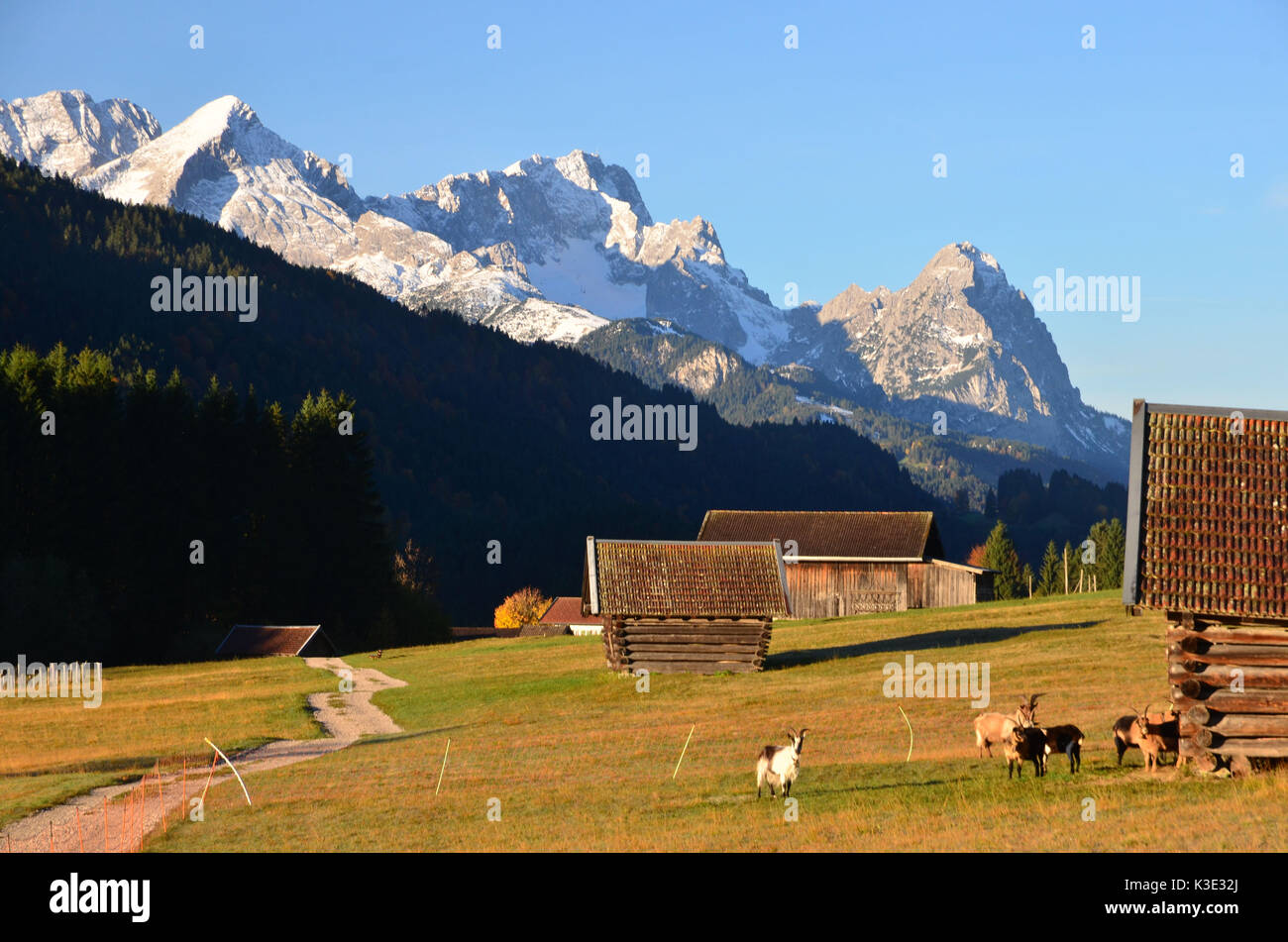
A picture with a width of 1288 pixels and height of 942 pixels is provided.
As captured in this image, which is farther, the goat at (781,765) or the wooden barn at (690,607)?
the wooden barn at (690,607)

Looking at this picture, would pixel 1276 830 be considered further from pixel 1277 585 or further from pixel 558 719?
pixel 558 719

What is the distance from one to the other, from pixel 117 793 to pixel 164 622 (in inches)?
2131

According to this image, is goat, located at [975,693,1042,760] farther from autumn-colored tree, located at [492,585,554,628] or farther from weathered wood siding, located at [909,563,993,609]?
autumn-colored tree, located at [492,585,554,628]

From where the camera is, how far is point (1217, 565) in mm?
20844

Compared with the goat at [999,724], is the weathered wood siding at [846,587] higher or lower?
lower

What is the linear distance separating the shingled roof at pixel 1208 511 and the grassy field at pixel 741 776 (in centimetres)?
300

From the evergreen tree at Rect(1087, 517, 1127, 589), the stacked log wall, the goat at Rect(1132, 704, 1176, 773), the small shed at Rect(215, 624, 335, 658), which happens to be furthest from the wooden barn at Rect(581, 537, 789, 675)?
the evergreen tree at Rect(1087, 517, 1127, 589)

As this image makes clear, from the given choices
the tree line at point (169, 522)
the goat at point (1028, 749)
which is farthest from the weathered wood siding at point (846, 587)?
the goat at point (1028, 749)

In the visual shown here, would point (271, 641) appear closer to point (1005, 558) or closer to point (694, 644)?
point (694, 644)

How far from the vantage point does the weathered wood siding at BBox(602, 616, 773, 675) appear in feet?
149

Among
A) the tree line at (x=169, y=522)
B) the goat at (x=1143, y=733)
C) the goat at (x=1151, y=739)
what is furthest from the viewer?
the tree line at (x=169, y=522)

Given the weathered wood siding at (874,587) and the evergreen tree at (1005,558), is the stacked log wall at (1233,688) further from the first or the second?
the evergreen tree at (1005,558)

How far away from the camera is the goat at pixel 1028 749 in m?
21.7
